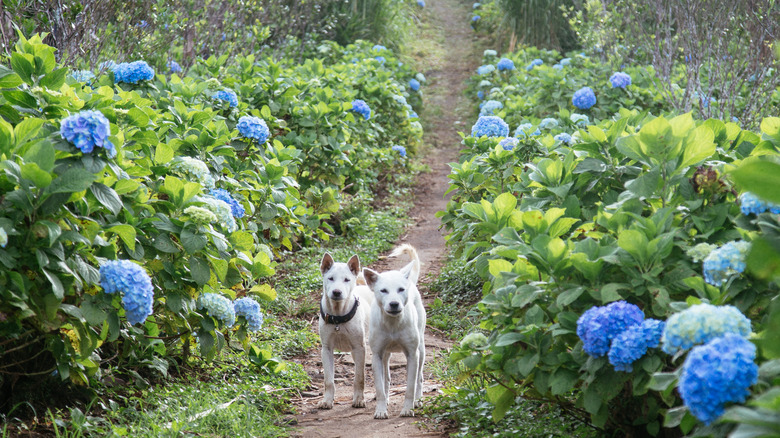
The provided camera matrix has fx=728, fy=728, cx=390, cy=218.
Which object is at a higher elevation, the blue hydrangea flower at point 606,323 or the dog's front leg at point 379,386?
the blue hydrangea flower at point 606,323

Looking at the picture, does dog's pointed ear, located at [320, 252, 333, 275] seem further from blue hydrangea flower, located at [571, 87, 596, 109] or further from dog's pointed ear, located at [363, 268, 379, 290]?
blue hydrangea flower, located at [571, 87, 596, 109]

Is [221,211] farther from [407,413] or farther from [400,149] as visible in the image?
[400,149]

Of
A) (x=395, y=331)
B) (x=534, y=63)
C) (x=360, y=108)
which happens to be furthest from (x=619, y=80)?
(x=395, y=331)

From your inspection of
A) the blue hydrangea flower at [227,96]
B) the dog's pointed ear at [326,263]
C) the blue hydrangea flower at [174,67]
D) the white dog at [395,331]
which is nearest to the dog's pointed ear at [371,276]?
the white dog at [395,331]

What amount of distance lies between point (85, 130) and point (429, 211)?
6.49 m

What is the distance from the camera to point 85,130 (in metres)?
2.91

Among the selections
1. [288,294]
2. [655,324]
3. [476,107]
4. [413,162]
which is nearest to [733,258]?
[655,324]

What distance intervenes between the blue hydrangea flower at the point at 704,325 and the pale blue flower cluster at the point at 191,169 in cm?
268

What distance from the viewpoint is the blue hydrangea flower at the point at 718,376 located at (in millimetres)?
1888

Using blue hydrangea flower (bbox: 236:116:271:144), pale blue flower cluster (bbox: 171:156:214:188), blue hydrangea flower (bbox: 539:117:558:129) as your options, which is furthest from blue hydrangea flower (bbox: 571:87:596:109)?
pale blue flower cluster (bbox: 171:156:214:188)

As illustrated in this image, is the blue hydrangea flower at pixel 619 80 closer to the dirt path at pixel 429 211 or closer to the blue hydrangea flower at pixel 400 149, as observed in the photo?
the dirt path at pixel 429 211

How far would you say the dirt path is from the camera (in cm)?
395

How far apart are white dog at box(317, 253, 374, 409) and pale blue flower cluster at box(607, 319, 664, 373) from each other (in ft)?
6.89

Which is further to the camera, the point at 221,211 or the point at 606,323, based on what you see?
the point at 221,211
